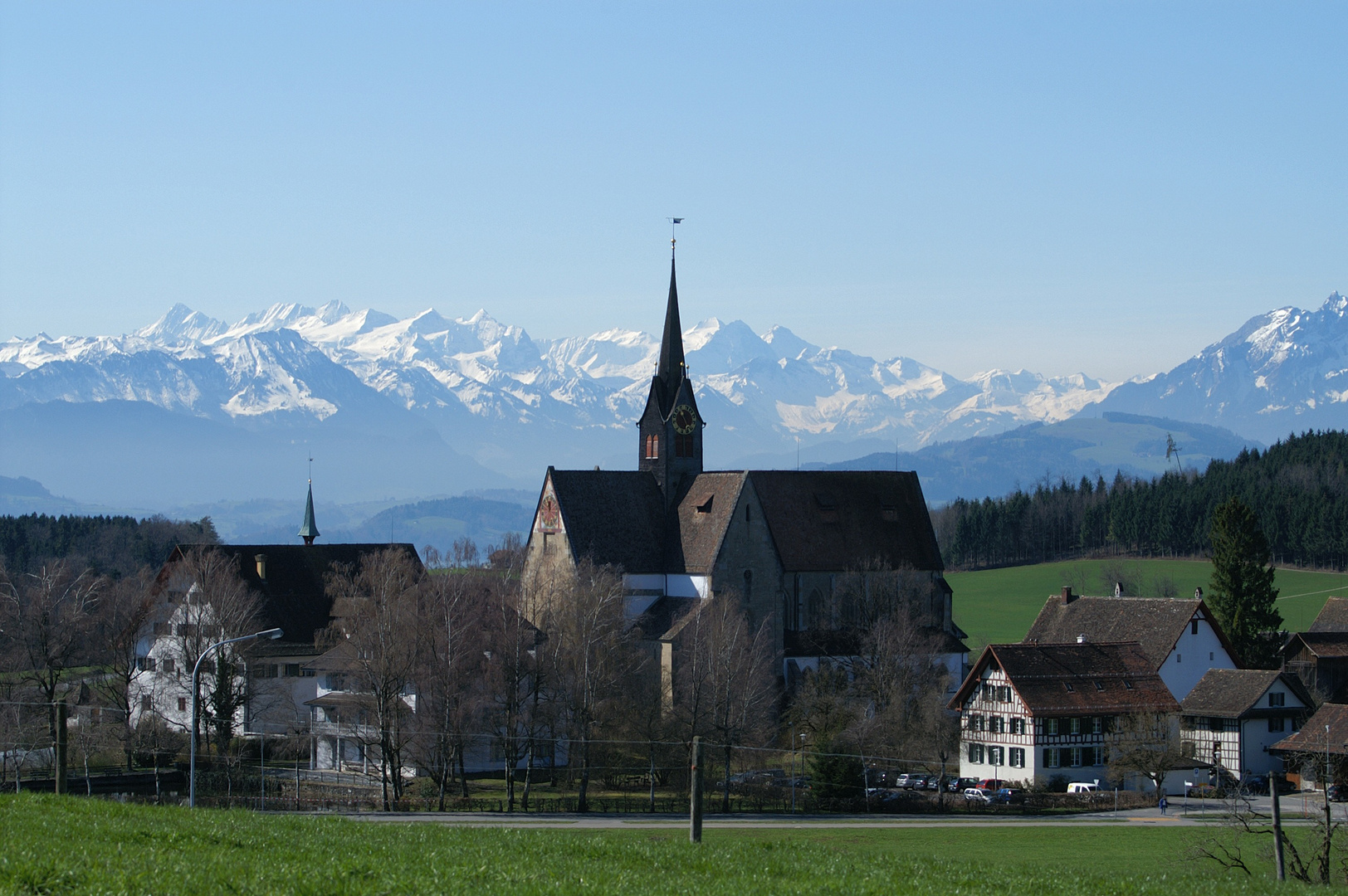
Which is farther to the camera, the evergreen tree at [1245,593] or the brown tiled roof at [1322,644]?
the evergreen tree at [1245,593]

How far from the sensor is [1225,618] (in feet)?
272

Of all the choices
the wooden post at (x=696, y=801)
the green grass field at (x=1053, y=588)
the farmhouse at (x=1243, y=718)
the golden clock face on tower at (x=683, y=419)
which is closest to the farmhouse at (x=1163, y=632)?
the farmhouse at (x=1243, y=718)

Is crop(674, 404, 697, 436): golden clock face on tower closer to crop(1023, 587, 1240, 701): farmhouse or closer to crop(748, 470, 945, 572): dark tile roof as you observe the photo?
crop(748, 470, 945, 572): dark tile roof

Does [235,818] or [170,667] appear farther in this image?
[170,667]

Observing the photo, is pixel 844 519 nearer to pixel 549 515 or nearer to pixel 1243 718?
pixel 549 515

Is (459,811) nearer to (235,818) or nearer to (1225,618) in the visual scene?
(235,818)

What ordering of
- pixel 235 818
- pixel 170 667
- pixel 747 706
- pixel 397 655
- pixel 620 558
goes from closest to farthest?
pixel 235 818
pixel 397 655
pixel 747 706
pixel 170 667
pixel 620 558

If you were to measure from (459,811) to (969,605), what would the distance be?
9982cm

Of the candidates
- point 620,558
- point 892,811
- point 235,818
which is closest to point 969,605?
point 620,558

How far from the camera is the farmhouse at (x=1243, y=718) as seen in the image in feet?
232

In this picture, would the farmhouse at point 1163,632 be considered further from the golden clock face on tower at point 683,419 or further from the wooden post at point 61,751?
the wooden post at point 61,751

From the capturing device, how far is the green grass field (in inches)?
5148

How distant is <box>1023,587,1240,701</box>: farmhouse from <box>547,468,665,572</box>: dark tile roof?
69.0 ft

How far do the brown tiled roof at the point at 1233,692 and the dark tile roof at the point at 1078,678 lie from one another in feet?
4.03
